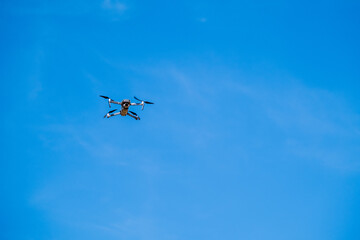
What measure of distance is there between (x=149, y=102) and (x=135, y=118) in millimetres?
5497

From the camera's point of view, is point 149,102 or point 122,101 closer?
point 122,101

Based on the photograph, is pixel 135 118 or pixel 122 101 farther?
pixel 135 118

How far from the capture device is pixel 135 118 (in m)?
106

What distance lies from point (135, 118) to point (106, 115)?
22.7 ft

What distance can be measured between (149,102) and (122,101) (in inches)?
418

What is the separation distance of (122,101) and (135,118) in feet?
27.1

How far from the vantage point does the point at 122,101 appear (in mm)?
99062

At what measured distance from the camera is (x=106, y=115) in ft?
343

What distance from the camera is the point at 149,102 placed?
108 metres
